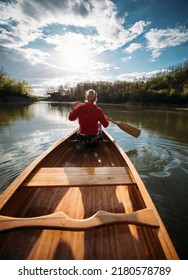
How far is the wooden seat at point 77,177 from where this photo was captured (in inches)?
104

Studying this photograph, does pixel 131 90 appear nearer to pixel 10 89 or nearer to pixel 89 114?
pixel 10 89

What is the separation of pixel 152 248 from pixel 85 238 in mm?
645

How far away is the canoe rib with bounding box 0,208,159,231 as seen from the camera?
5.05 ft

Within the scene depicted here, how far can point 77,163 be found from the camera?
378 cm

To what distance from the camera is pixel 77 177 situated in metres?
2.85

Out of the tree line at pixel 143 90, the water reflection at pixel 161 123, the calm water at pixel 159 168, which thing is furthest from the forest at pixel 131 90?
the calm water at pixel 159 168

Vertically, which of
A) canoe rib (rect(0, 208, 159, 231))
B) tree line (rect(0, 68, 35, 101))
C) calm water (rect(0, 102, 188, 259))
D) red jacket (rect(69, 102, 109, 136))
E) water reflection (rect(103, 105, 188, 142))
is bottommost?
calm water (rect(0, 102, 188, 259))

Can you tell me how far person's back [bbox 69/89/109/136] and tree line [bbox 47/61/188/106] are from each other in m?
48.4

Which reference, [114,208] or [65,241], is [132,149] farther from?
[65,241]

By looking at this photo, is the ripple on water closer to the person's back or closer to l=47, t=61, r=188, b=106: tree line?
the person's back

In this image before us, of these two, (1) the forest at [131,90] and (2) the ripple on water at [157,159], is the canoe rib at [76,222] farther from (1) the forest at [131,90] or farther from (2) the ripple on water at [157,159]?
(1) the forest at [131,90]

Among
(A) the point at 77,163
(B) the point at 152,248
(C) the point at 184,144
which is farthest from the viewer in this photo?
(C) the point at 184,144

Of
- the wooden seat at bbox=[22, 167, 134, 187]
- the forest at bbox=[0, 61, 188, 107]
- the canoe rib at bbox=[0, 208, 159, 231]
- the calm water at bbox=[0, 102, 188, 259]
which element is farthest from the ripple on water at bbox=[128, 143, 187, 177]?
the forest at bbox=[0, 61, 188, 107]
